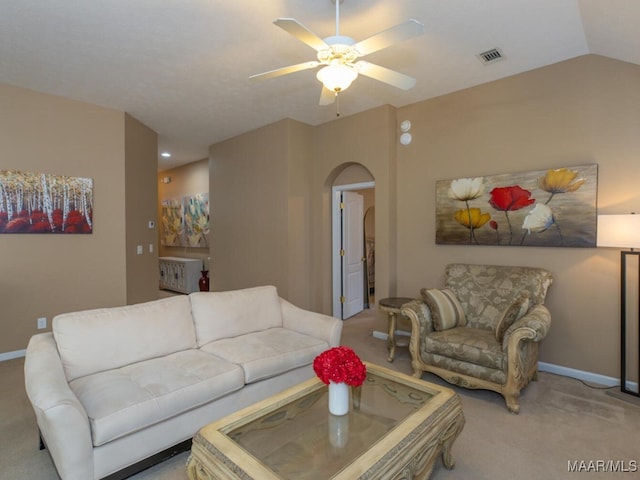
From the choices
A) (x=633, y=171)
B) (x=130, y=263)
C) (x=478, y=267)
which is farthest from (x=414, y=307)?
(x=130, y=263)

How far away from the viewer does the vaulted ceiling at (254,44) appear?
2404 millimetres

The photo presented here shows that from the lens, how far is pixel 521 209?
11.3ft

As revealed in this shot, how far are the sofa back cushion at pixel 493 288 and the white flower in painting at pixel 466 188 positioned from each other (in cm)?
80

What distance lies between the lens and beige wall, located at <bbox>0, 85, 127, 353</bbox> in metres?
3.69

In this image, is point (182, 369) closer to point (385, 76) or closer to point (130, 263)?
point (385, 76)

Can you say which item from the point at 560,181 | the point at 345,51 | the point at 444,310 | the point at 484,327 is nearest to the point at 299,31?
the point at 345,51

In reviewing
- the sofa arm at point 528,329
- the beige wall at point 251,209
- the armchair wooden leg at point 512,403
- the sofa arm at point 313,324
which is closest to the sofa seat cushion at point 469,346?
the sofa arm at point 528,329

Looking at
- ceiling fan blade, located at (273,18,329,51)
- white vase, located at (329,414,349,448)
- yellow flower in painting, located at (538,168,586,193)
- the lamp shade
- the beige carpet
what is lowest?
the beige carpet

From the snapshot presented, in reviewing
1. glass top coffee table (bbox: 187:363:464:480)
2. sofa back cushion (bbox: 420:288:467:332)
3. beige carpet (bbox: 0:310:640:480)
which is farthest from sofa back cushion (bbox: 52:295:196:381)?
sofa back cushion (bbox: 420:288:467:332)

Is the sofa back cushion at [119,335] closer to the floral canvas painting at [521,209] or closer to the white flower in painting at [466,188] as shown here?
the floral canvas painting at [521,209]

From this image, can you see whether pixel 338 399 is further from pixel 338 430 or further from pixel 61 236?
pixel 61 236

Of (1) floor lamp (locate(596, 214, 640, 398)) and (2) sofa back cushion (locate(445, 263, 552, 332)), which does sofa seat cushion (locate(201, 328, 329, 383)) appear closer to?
(2) sofa back cushion (locate(445, 263, 552, 332))

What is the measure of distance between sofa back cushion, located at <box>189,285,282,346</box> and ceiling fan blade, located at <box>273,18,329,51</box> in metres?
1.99

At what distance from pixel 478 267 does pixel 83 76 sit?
14.8 feet
